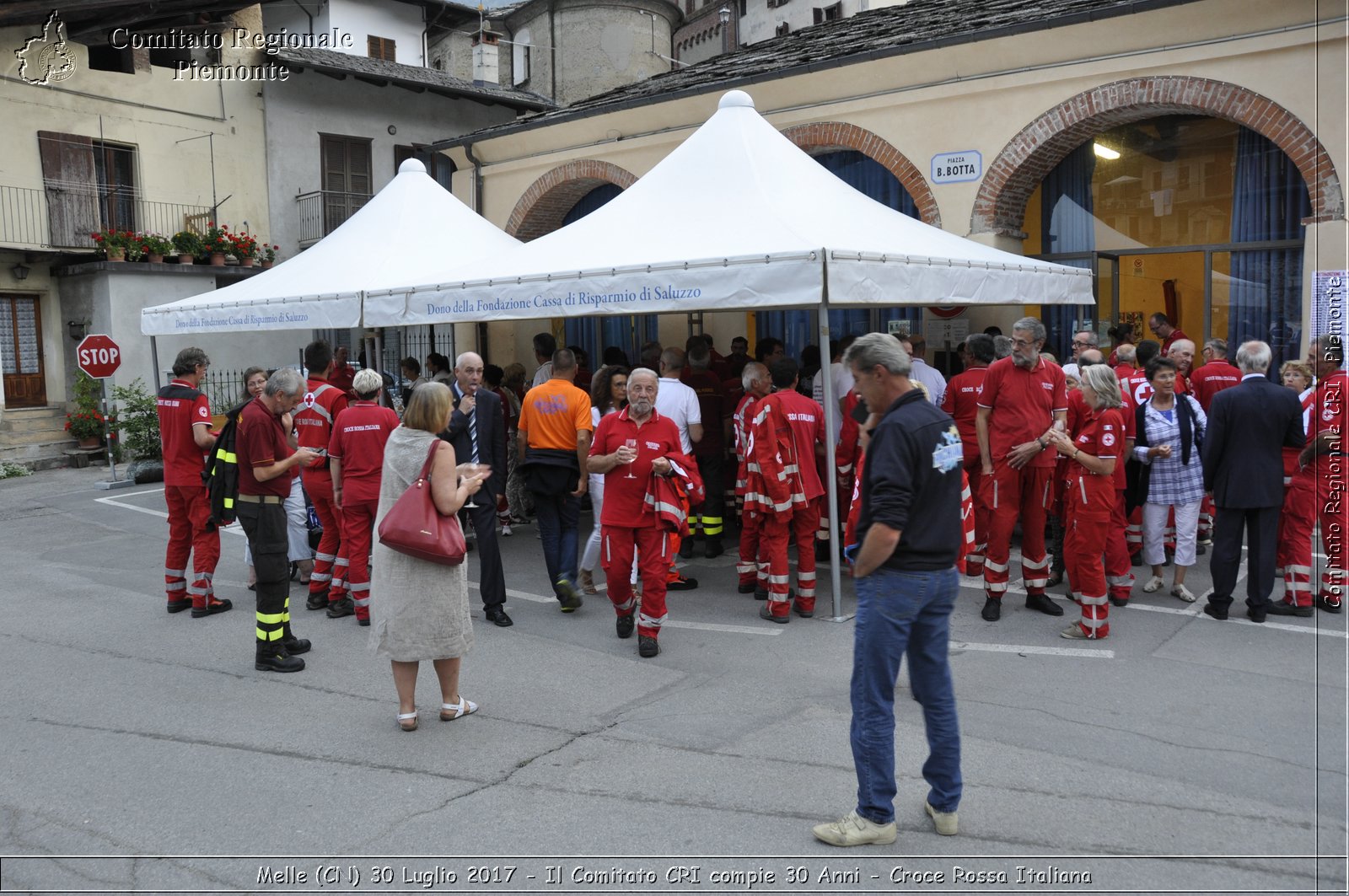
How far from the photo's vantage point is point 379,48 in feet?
84.4

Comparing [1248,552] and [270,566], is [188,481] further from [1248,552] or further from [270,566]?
→ [1248,552]

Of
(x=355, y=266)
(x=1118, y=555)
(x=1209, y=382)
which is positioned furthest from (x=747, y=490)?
(x=355, y=266)

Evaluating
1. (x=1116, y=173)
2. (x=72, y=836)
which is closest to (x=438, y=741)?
(x=72, y=836)

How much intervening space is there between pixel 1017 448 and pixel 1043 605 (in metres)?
1.12

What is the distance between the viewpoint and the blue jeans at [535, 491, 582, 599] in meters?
7.17

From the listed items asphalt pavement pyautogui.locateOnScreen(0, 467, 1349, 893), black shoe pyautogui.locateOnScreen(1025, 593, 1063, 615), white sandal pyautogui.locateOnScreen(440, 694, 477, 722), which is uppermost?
black shoe pyautogui.locateOnScreen(1025, 593, 1063, 615)

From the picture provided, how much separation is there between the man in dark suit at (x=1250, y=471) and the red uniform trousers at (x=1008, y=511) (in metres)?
1.05

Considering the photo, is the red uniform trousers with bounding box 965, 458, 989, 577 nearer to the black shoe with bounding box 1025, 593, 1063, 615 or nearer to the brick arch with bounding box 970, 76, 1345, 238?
the black shoe with bounding box 1025, 593, 1063, 615

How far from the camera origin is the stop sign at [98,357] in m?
14.2

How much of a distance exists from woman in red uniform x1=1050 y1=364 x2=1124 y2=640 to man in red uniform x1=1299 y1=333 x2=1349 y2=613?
142 cm

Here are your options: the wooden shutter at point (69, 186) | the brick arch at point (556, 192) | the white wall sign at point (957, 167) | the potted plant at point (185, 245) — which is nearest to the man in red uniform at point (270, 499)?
the white wall sign at point (957, 167)

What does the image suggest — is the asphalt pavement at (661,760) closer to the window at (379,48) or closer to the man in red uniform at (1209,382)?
the man in red uniform at (1209,382)

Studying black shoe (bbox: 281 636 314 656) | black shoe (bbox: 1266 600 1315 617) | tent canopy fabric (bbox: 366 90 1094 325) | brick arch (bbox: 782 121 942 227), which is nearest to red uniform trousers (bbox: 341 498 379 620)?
black shoe (bbox: 281 636 314 656)

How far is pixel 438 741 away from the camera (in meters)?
4.89
